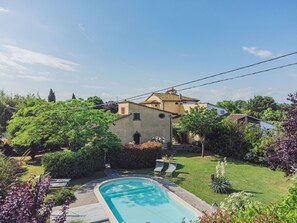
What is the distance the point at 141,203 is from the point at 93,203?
328cm

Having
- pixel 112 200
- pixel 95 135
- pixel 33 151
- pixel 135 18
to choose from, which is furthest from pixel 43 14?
pixel 33 151

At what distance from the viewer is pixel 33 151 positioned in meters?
24.3

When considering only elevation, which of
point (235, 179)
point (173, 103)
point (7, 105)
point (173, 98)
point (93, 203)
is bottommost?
point (93, 203)

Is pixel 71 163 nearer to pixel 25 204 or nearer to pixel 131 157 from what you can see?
pixel 131 157

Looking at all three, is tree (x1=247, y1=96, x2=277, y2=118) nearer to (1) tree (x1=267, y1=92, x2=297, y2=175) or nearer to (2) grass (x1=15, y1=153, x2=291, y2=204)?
(2) grass (x1=15, y1=153, x2=291, y2=204)

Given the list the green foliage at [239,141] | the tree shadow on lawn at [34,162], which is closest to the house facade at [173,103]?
the green foliage at [239,141]

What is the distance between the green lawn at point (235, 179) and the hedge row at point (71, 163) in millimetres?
4543

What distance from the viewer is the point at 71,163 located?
17.8m

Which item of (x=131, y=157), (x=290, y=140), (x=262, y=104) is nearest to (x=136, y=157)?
(x=131, y=157)

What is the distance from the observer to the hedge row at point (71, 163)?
17.4 m

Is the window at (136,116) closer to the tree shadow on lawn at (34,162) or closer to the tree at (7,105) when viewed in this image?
the tree shadow on lawn at (34,162)

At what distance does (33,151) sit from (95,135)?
359 inches

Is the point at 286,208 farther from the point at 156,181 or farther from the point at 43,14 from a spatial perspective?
the point at 43,14

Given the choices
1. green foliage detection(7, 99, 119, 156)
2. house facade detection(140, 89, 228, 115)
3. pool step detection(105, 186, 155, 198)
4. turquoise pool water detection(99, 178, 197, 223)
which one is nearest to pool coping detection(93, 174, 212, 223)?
turquoise pool water detection(99, 178, 197, 223)
